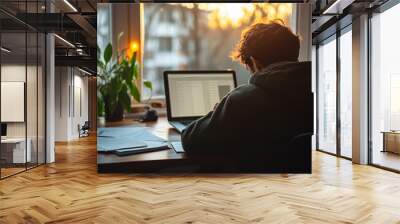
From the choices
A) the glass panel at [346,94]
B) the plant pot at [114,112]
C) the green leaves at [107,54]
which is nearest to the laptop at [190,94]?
the plant pot at [114,112]

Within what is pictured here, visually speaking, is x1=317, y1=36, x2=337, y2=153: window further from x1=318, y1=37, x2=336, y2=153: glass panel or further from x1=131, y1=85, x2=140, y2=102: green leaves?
x1=131, y1=85, x2=140, y2=102: green leaves

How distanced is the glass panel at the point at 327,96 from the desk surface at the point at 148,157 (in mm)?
5091

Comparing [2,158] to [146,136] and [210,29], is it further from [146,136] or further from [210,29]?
[210,29]

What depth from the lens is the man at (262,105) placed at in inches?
197

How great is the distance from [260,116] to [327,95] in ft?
16.7

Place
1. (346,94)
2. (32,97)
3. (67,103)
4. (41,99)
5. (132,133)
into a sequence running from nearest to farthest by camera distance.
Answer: (132,133), (32,97), (41,99), (346,94), (67,103)

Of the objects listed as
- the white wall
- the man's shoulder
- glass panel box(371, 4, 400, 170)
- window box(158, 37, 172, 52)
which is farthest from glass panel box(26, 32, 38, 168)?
the white wall

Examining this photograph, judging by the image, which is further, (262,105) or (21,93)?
(21,93)

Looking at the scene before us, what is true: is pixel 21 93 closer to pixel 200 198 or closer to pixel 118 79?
pixel 118 79

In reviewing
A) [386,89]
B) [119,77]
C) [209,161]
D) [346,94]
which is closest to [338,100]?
[346,94]

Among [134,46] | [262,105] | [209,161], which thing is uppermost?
[134,46]

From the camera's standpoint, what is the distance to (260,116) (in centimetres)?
504

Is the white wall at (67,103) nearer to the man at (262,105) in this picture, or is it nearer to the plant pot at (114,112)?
the plant pot at (114,112)

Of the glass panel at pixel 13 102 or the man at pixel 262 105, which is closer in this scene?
the man at pixel 262 105
